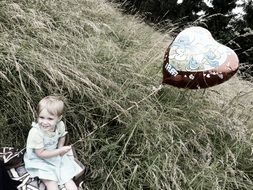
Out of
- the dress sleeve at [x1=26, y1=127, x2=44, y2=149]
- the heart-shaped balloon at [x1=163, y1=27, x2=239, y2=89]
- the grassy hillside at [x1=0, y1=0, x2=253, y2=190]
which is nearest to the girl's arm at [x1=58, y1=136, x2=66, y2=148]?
the dress sleeve at [x1=26, y1=127, x2=44, y2=149]

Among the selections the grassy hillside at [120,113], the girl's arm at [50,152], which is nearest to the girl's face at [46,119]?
the girl's arm at [50,152]

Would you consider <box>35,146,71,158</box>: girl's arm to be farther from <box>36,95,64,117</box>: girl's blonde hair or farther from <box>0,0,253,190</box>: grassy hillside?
<box>0,0,253,190</box>: grassy hillside

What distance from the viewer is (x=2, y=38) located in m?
3.64

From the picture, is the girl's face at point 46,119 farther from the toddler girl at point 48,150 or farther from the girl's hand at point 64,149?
the girl's hand at point 64,149

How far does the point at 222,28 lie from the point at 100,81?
14.5 feet

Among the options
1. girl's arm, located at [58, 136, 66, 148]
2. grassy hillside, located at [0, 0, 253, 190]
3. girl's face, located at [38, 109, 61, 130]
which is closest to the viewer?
girl's face, located at [38, 109, 61, 130]

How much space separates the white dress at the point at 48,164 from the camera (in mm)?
2865

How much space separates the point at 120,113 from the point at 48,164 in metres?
0.81

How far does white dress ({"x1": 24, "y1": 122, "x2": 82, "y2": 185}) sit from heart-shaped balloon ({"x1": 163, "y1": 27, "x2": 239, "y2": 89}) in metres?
0.99

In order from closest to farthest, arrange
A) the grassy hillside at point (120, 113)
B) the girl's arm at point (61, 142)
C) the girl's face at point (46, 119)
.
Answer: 1. the girl's face at point (46, 119)
2. the girl's arm at point (61, 142)
3. the grassy hillside at point (120, 113)

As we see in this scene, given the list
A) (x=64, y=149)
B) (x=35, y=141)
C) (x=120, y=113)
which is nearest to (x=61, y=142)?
(x=64, y=149)

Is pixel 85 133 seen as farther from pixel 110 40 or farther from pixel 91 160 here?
pixel 110 40

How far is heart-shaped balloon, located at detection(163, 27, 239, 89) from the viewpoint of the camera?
3426 millimetres

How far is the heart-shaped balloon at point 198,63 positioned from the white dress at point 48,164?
3.26 feet
